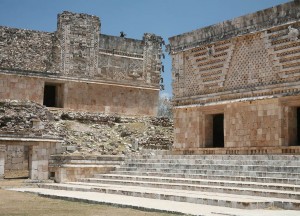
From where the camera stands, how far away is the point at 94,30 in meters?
27.0

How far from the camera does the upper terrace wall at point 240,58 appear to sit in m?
14.0

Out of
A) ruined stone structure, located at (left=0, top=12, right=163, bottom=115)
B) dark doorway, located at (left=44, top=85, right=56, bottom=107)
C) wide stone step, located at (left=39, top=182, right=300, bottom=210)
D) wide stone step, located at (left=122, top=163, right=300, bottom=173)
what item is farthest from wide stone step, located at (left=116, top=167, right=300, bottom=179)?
dark doorway, located at (left=44, top=85, right=56, bottom=107)

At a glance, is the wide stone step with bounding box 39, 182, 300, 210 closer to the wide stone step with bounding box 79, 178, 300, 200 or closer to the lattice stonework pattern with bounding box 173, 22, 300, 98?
the wide stone step with bounding box 79, 178, 300, 200

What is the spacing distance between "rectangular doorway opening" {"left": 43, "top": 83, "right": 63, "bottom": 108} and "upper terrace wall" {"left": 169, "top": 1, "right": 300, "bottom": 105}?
964 cm

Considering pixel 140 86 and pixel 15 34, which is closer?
pixel 15 34

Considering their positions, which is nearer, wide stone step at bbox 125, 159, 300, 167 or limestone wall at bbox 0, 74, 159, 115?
wide stone step at bbox 125, 159, 300, 167

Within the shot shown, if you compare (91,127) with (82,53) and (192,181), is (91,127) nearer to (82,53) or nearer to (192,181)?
(82,53)

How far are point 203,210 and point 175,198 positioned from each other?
1638 millimetres

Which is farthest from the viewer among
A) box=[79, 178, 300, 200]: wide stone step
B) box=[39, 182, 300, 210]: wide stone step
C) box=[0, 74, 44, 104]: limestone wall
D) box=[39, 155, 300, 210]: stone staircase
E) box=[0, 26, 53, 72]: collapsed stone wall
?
box=[0, 26, 53, 72]: collapsed stone wall

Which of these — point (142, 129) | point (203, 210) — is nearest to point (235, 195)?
point (203, 210)

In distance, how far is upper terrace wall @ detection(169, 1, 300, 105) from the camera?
550 inches

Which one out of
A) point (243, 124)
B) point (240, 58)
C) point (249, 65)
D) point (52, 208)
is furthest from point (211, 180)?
point (240, 58)

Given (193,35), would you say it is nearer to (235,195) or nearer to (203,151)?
(203,151)

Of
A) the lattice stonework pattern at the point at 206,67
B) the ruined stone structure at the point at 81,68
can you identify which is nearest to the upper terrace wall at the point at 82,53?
the ruined stone structure at the point at 81,68
